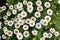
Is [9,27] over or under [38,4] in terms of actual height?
under

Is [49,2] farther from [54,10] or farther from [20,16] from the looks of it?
[20,16]

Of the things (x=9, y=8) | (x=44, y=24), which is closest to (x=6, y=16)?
(x=9, y=8)

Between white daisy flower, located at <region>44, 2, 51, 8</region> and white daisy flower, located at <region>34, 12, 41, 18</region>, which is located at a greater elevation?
white daisy flower, located at <region>44, 2, 51, 8</region>

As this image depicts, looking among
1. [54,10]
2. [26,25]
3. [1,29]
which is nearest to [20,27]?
[26,25]

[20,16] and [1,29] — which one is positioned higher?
[20,16]

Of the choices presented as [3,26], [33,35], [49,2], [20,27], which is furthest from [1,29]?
[49,2]

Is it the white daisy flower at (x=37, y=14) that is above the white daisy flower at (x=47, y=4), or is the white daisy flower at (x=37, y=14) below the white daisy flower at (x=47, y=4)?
below

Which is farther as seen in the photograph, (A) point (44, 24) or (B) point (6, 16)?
(B) point (6, 16)

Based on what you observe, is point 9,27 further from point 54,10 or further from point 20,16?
point 54,10
